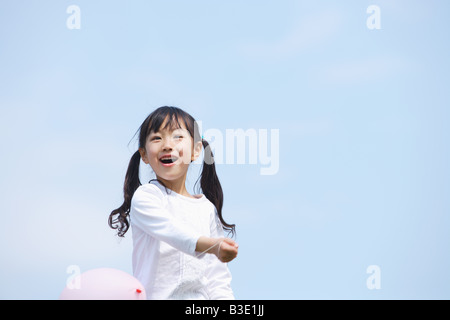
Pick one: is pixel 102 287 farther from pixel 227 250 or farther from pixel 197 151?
pixel 197 151

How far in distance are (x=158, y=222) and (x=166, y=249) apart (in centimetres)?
21

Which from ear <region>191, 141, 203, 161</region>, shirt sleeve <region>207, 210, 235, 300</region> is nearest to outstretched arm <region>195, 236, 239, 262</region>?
shirt sleeve <region>207, 210, 235, 300</region>

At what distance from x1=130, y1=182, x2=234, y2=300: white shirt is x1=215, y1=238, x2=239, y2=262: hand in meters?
0.16

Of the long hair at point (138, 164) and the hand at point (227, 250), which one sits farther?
the long hair at point (138, 164)

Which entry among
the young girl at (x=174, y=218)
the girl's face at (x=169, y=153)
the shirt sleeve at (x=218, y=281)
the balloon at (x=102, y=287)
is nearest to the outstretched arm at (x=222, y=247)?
the young girl at (x=174, y=218)

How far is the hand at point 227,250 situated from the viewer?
3238 mm

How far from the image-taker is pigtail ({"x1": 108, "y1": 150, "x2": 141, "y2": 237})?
3945 mm

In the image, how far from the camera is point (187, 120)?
3990 millimetres

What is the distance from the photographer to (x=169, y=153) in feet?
12.6

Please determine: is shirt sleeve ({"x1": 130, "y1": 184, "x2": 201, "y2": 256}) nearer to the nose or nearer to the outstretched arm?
the outstretched arm

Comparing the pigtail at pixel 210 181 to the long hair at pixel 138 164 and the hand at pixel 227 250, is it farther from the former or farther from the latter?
the hand at pixel 227 250

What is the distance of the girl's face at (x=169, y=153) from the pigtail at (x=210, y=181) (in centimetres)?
32

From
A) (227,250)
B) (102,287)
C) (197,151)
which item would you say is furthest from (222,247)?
(197,151)
